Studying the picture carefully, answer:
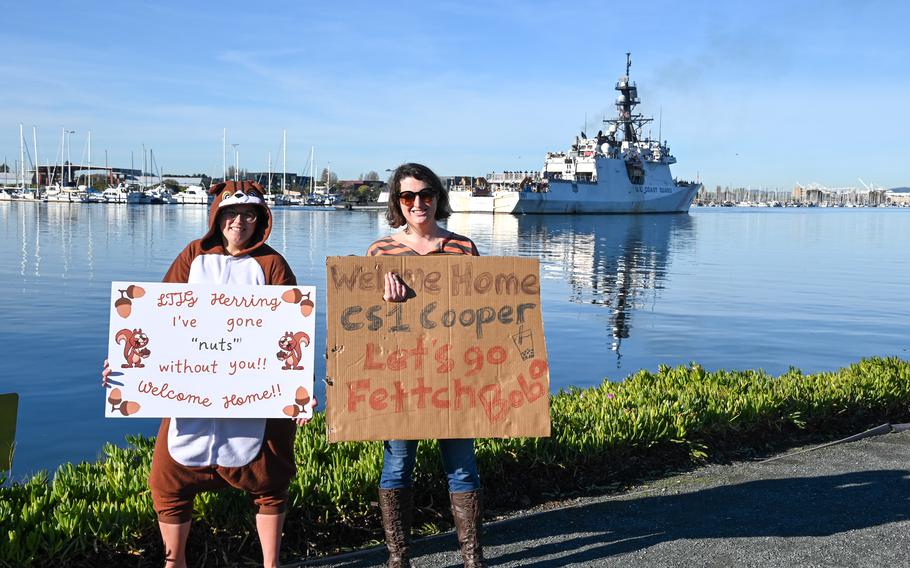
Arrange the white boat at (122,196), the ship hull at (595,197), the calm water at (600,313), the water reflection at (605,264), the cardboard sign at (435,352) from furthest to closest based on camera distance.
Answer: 1. the white boat at (122,196)
2. the ship hull at (595,197)
3. the water reflection at (605,264)
4. the calm water at (600,313)
5. the cardboard sign at (435,352)

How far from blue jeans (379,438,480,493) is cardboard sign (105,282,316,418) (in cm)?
56

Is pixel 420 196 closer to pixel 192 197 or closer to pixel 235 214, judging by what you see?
pixel 235 214

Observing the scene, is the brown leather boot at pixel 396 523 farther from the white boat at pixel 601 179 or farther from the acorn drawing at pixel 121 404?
the white boat at pixel 601 179

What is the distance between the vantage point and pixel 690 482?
18.7ft

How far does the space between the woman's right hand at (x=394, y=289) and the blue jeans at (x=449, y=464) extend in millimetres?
681

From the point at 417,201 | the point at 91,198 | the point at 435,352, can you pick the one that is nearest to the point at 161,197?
the point at 91,198

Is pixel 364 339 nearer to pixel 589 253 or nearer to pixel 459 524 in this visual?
pixel 459 524

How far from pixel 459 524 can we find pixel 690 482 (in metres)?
2.19

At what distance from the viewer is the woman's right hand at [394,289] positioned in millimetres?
4004

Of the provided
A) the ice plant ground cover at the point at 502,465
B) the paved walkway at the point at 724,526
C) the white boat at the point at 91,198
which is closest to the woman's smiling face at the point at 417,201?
the ice plant ground cover at the point at 502,465

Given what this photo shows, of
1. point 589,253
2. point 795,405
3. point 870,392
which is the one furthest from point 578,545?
point 589,253

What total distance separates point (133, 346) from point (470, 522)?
1734 mm

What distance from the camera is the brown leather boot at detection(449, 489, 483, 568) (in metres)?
4.09

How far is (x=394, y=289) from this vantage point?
4.00 meters
